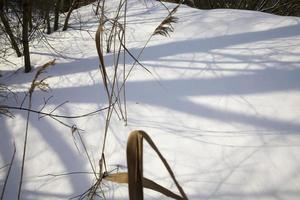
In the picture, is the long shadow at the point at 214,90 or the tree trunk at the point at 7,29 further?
the tree trunk at the point at 7,29

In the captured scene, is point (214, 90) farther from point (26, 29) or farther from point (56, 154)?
point (26, 29)

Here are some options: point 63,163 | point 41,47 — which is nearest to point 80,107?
point 63,163

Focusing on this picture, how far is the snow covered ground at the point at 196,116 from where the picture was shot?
136 centimetres

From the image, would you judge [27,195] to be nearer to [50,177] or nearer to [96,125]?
[50,177]

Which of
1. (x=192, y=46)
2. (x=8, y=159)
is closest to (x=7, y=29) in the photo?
(x=8, y=159)

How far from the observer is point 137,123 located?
5.80ft

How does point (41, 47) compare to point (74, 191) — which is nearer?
point (74, 191)

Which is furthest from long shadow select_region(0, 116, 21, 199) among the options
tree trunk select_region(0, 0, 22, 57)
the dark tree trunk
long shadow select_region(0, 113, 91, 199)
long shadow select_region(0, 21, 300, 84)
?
the dark tree trunk

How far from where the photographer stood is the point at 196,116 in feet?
5.66

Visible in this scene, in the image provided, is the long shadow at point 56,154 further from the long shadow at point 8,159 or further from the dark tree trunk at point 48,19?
the dark tree trunk at point 48,19

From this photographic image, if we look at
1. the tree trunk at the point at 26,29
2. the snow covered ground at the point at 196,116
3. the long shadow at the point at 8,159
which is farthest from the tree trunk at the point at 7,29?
the long shadow at the point at 8,159

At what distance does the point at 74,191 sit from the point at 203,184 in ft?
2.47

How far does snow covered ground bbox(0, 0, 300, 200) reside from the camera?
1.36 meters

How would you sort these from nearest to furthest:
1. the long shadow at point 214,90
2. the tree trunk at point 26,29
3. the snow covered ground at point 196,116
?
the snow covered ground at point 196,116
the long shadow at point 214,90
the tree trunk at point 26,29
